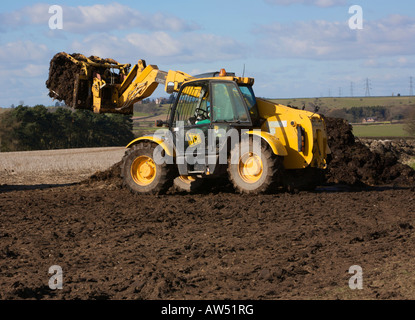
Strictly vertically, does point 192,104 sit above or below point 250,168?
above

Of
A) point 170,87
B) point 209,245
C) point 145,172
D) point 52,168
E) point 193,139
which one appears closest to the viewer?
point 209,245

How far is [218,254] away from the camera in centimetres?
839

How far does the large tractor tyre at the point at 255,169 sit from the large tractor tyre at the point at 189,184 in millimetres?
1424

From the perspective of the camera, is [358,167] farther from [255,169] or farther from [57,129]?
[57,129]

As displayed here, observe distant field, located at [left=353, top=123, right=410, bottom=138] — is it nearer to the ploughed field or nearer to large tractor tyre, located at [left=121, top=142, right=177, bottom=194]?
large tractor tyre, located at [left=121, top=142, right=177, bottom=194]

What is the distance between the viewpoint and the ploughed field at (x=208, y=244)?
6812mm

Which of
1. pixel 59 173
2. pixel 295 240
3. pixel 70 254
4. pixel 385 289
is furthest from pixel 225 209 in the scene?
pixel 59 173

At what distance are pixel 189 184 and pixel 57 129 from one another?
28.4m

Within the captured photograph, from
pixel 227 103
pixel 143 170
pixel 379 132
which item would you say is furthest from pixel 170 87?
pixel 379 132

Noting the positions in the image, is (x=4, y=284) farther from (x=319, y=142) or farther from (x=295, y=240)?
(x=319, y=142)

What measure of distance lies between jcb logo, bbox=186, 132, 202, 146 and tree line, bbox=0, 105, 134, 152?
27.8m

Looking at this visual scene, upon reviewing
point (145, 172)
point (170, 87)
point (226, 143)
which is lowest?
point (145, 172)

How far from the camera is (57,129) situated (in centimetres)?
4088
